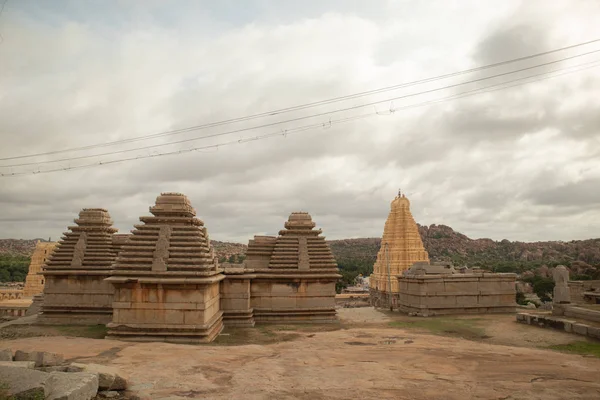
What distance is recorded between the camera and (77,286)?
61.2ft

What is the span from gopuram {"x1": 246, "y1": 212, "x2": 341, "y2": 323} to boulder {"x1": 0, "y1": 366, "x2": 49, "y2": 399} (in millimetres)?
11520

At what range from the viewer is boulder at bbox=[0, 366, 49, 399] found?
5750 millimetres

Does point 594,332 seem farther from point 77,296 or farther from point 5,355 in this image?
point 77,296

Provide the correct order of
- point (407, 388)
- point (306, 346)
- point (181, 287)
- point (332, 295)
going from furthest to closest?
point (332, 295), point (181, 287), point (306, 346), point (407, 388)

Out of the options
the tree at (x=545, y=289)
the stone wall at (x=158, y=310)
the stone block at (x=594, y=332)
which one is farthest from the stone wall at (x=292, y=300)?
the tree at (x=545, y=289)

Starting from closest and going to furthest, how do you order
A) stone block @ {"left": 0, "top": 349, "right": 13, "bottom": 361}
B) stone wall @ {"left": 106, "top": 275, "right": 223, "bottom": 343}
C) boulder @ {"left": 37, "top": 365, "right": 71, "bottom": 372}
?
boulder @ {"left": 37, "top": 365, "right": 71, "bottom": 372} → stone block @ {"left": 0, "top": 349, "right": 13, "bottom": 361} → stone wall @ {"left": 106, "top": 275, "right": 223, "bottom": 343}

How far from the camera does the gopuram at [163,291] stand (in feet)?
43.8

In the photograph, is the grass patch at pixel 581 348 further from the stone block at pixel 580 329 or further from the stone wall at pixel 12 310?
the stone wall at pixel 12 310

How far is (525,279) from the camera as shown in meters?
66.8

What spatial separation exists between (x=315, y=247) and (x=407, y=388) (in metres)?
11.5

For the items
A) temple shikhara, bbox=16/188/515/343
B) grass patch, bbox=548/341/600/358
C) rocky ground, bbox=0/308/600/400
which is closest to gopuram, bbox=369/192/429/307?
temple shikhara, bbox=16/188/515/343

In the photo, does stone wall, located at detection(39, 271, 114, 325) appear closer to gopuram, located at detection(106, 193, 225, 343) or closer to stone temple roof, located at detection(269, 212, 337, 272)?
gopuram, located at detection(106, 193, 225, 343)

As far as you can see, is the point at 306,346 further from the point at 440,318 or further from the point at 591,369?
the point at 440,318

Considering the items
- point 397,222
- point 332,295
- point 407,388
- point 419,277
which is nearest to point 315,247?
point 332,295
